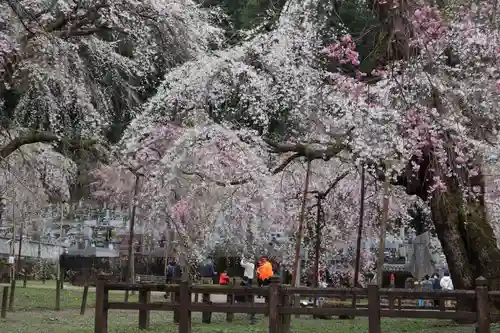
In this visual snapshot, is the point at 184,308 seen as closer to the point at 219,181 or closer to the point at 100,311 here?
the point at 100,311

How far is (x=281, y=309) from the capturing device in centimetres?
962

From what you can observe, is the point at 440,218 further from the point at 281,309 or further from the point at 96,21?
the point at 96,21

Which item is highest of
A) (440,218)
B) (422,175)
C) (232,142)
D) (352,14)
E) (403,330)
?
(352,14)

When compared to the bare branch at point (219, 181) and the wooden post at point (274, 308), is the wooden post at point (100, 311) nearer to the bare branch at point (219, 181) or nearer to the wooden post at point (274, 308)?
the wooden post at point (274, 308)

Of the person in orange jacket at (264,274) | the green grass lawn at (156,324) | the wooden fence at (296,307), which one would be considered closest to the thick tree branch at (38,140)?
the wooden fence at (296,307)

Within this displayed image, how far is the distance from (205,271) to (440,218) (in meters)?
14.0

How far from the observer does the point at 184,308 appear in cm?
986

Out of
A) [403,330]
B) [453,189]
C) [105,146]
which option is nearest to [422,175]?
[453,189]

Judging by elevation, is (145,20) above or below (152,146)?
above

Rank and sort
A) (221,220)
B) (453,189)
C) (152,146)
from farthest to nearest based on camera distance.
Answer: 1. (221,220)
2. (152,146)
3. (453,189)

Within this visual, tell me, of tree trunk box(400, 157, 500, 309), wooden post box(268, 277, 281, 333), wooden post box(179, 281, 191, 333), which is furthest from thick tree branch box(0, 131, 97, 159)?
tree trunk box(400, 157, 500, 309)

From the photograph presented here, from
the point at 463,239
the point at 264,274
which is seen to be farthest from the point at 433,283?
the point at 463,239

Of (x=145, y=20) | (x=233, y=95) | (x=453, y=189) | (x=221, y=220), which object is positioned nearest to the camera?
(x=453, y=189)

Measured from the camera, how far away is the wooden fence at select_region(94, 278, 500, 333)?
8703mm
